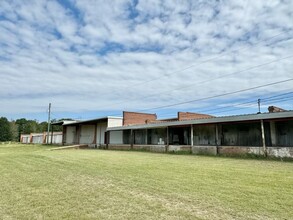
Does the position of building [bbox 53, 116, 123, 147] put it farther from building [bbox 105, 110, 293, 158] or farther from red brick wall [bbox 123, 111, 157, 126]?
building [bbox 105, 110, 293, 158]

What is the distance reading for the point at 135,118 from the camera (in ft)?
127

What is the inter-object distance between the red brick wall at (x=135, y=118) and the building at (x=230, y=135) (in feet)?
16.4

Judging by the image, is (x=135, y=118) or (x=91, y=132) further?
(x=91, y=132)

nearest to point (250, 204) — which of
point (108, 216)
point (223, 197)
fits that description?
point (223, 197)

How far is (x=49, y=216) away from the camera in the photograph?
4898mm

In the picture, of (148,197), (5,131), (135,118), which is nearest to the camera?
(148,197)

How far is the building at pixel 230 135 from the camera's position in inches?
671

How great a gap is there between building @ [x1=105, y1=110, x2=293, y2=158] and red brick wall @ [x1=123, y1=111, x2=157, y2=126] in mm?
4995

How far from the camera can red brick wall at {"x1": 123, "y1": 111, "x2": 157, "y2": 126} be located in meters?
37.4

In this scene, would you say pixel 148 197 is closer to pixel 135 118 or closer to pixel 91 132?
pixel 135 118

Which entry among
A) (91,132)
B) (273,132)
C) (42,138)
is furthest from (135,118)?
(42,138)

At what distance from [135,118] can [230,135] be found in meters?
18.5

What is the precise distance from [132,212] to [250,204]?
236 cm

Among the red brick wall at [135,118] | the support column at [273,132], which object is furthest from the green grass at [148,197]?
the red brick wall at [135,118]
